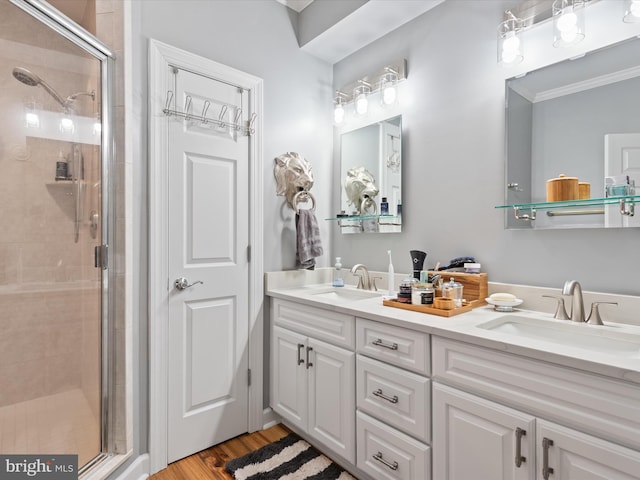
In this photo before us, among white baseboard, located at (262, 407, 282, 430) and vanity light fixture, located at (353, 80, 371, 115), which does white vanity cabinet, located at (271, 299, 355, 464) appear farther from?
vanity light fixture, located at (353, 80, 371, 115)

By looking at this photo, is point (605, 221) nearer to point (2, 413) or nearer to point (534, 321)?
point (534, 321)

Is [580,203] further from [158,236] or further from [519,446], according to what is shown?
[158,236]

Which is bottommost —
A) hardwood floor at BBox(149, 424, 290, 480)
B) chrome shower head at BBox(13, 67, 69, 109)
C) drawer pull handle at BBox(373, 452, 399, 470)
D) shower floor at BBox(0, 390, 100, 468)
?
hardwood floor at BBox(149, 424, 290, 480)

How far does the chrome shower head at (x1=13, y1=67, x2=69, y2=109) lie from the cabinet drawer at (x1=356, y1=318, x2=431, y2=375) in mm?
1752

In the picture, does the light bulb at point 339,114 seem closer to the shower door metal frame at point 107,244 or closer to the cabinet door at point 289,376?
the shower door metal frame at point 107,244

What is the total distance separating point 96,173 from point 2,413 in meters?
1.11

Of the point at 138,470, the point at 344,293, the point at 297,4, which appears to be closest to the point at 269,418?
the point at 138,470

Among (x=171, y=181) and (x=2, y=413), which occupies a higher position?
(x=171, y=181)

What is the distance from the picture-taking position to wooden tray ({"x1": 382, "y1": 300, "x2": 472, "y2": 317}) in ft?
4.96

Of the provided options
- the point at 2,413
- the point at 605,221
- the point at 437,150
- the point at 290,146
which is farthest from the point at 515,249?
the point at 2,413

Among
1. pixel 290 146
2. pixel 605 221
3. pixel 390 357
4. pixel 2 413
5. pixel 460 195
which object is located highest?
pixel 290 146

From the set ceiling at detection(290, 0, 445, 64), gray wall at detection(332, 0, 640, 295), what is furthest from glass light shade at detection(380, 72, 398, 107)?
ceiling at detection(290, 0, 445, 64)

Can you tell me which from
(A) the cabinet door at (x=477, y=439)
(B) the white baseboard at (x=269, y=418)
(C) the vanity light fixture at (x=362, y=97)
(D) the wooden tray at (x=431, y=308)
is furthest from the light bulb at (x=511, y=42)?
(B) the white baseboard at (x=269, y=418)

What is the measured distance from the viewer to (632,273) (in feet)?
4.53
